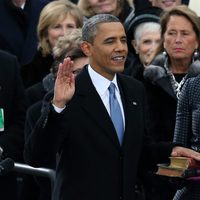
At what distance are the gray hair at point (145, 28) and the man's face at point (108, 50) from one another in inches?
97.5

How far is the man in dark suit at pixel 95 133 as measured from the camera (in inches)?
210

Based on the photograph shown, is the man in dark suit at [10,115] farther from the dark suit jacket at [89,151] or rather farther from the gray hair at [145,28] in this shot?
the gray hair at [145,28]

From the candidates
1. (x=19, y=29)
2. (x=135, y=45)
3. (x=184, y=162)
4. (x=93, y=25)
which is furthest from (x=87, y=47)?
(x=19, y=29)

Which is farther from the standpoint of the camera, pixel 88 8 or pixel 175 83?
pixel 88 8

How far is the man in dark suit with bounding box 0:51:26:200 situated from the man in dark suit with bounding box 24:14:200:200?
1.06m

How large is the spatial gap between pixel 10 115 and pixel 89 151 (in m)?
1.36

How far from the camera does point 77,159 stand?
546 centimetres

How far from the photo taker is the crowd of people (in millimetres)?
5453

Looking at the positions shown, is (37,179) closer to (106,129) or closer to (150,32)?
(106,129)

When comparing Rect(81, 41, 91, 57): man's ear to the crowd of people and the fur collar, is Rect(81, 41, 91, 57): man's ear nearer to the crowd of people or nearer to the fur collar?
the crowd of people

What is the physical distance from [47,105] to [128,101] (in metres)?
0.61

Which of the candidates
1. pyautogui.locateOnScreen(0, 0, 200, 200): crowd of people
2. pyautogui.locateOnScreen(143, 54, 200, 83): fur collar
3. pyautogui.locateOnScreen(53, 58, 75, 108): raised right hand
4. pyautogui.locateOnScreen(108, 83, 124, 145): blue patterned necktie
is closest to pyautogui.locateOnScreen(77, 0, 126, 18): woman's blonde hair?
pyautogui.locateOnScreen(0, 0, 200, 200): crowd of people

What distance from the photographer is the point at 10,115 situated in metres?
6.65

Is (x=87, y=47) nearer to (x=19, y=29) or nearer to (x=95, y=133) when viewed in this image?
(x=95, y=133)
